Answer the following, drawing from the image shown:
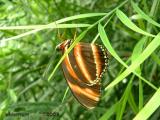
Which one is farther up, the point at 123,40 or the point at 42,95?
the point at 123,40

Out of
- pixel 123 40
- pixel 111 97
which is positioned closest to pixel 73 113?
pixel 111 97

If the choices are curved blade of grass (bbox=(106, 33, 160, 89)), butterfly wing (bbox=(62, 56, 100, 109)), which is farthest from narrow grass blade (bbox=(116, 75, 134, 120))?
curved blade of grass (bbox=(106, 33, 160, 89))

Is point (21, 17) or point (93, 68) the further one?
point (21, 17)

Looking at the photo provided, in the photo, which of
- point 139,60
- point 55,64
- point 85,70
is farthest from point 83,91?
point 55,64

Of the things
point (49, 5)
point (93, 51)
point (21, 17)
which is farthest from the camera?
point (21, 17)

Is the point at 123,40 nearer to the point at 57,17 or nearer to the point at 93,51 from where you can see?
the point at 57,17

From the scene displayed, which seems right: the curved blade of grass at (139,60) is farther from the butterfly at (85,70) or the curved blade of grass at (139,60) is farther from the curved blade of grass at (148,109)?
the butterfly at (85,70)

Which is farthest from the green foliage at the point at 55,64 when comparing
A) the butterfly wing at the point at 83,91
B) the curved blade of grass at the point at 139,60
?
the curved blade of grass at the point at 139,60

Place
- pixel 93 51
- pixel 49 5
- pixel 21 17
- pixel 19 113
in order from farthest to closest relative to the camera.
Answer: pixel 21 17, pixel 49 5, pixel 19 113, pixel 93 51
